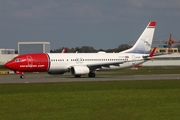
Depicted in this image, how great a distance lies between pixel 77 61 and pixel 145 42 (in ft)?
35.5

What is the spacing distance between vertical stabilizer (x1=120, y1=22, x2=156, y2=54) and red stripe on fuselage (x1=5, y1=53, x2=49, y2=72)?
12.5m

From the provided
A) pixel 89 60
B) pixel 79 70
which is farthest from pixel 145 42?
pixel 79 70

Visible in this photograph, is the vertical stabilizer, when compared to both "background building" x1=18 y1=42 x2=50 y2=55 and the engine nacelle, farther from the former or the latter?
"background building" x1=18 y1=42 x2=50 y2=55

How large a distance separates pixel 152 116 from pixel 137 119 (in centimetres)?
95

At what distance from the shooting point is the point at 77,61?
53.1 meters

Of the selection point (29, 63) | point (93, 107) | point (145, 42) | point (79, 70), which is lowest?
point (93, 107)

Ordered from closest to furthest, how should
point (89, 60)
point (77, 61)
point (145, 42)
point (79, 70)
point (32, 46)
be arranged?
point (79, 70) → point (77, 61) → point (89, 60) → point (145, 42) → point (32, 46)

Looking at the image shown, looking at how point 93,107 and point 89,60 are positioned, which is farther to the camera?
point 89,60

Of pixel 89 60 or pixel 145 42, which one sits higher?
pixel 145 42

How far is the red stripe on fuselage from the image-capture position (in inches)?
1982

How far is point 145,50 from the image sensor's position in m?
58.4

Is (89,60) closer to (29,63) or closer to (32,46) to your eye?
(29,63)

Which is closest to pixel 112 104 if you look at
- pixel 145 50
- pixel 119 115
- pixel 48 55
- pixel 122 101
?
pixel 122 101

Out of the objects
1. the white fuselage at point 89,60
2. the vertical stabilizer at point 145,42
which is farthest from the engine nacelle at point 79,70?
the vertical stabilizer at point 145,42
